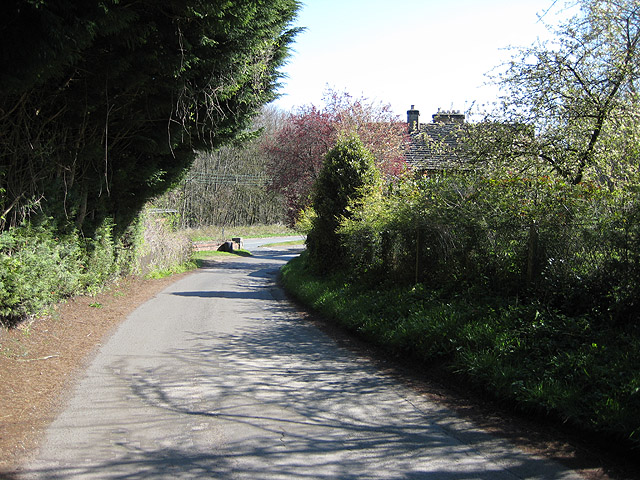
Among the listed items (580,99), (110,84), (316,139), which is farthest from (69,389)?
(316,139)

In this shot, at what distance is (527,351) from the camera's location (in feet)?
19.4

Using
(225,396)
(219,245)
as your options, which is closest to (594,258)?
(225,396)

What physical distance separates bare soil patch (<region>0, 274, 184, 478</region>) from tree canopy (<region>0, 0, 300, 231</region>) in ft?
6.52

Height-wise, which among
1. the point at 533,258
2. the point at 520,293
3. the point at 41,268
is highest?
the point at 533,258

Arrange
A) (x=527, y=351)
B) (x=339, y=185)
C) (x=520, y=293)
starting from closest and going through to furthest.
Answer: (x=527, y=351), (x=520, y=293), (x=339, y=185)

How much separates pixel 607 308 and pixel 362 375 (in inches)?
122

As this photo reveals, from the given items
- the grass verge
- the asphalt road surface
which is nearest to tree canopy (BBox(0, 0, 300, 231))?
the asphalt road surface

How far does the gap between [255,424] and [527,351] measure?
3.23 metres

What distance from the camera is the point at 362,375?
6816 millimetres

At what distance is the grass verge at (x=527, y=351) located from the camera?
15.0 feet

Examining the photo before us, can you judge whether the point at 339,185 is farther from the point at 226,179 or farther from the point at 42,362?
the point at 226,179

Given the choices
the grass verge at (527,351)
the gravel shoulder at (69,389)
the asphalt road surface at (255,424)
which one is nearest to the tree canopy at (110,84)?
the gravel shoulder at (69,389)

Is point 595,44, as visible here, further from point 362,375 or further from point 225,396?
point 225,396

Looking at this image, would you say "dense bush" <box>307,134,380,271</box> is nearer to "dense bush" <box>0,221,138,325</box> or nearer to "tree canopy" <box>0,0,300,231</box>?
"tree canopy" <box>0,0,300,231</box>
